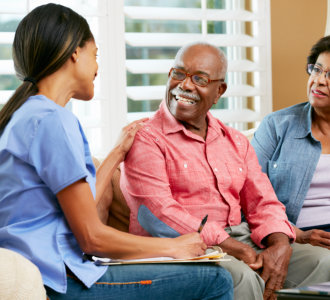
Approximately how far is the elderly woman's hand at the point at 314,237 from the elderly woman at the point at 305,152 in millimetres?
17

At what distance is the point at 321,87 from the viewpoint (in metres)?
2.56

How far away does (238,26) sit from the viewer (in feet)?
11.6

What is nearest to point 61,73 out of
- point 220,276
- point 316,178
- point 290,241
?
point 220,276

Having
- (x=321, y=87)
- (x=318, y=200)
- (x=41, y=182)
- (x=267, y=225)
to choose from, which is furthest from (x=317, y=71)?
(x=41, y=182)

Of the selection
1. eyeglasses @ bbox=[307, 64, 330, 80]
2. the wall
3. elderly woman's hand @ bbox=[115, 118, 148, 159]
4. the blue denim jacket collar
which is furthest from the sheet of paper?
the wall

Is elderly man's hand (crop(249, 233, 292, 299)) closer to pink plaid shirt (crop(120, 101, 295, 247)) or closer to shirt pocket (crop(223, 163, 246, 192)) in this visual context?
pink plaid shirt (crop(120, 101, 295, 247))

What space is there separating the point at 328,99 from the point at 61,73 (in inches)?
52.3

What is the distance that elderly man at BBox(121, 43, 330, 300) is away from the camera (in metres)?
2.08

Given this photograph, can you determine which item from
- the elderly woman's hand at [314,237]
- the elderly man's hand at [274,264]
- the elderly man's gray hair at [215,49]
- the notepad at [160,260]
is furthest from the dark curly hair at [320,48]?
the notepad at [160,260]

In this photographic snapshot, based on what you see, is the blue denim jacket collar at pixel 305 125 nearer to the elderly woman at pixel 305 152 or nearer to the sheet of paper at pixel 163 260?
the elderly woman at pixel 305 152

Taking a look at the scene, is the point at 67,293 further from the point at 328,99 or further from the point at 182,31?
the point at 182,31

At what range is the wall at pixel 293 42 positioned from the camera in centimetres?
350

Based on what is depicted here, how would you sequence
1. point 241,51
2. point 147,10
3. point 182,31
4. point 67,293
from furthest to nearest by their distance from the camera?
1. point 241,51
2. point 182,31
3. point 147,10
4. point 67,293

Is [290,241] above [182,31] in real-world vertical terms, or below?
below
